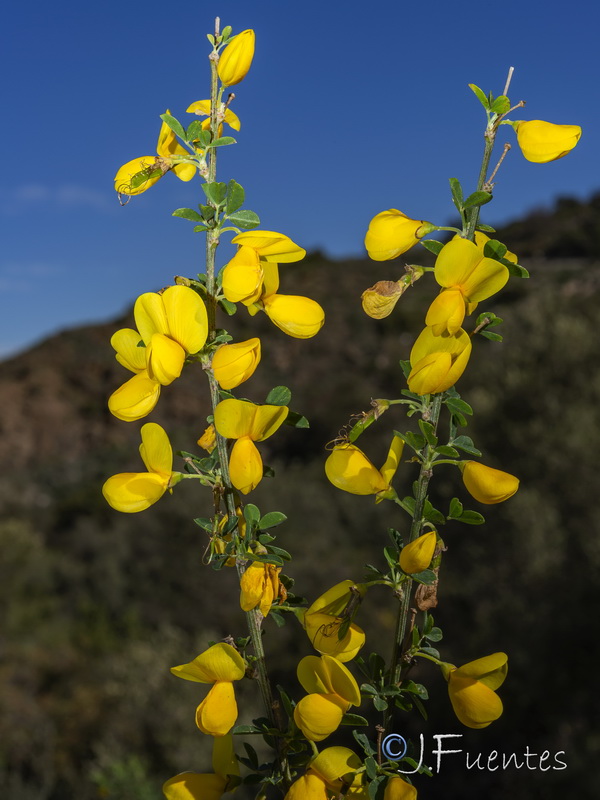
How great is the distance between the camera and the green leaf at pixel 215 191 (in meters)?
0.64

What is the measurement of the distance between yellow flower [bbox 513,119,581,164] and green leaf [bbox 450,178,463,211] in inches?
4.1

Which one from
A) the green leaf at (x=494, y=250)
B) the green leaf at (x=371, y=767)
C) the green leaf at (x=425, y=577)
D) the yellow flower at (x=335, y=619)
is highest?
the green leaf at (x=494, y=250)

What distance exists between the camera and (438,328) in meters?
0.64

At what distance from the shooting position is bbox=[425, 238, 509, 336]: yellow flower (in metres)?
0.63

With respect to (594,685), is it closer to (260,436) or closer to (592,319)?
(592,319)

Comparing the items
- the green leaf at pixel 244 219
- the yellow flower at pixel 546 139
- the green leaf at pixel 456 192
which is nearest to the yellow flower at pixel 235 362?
the green leaf at pixel 244 219

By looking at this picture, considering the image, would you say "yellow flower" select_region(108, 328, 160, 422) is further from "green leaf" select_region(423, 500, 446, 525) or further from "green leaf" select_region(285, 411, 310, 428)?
"green leaf" select_region(423, 500, 446, 525)

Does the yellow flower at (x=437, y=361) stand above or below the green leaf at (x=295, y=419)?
above

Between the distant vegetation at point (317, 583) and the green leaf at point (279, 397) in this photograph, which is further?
the distant vegetation at point (317, 583)

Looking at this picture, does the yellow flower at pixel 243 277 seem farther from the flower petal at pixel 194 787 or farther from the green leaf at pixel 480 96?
the flower petal at pixel 194 787

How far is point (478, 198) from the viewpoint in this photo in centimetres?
61

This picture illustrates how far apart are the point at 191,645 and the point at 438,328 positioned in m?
6.71

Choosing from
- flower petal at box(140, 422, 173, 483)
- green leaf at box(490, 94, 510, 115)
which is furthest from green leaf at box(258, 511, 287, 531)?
green leaf at box(490, 94, 510, 115)

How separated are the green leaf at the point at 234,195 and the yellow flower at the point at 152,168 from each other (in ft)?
0.31
